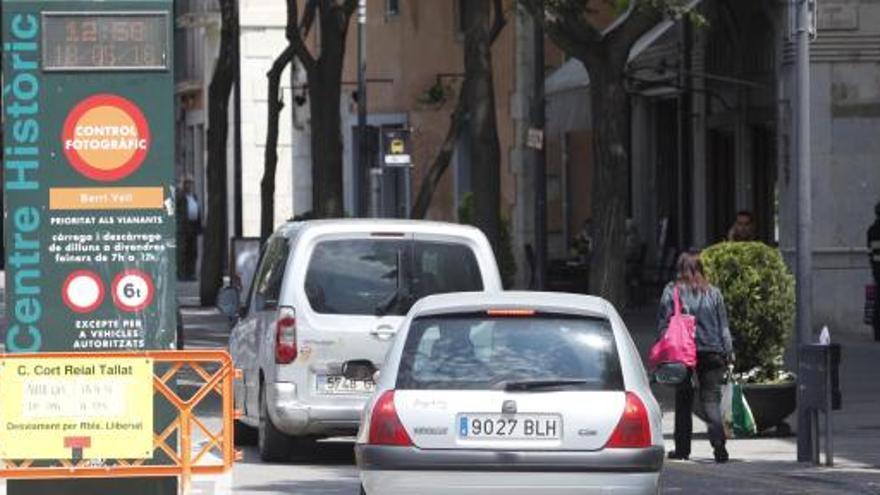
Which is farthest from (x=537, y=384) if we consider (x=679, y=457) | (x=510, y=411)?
(x=679, y=457)

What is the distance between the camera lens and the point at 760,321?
19922mm

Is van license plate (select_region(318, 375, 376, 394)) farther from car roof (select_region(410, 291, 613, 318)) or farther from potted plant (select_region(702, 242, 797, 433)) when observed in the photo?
car roof (select_region(410, 291, 613, 318))

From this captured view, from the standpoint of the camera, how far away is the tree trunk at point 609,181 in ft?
79.7

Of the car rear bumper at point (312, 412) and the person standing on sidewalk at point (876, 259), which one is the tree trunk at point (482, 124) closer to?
the person standing on sidewalk at point (876, 259)

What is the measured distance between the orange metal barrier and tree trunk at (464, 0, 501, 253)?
13567 mm

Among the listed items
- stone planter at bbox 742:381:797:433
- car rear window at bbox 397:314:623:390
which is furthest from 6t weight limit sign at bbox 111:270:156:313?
stone planter at bbox 742:381:797:433

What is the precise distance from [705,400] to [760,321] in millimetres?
1906

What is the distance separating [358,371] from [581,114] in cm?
2029

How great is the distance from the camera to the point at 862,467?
17547 millimetres

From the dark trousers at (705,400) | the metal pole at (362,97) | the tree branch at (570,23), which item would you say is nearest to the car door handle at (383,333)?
the dark trousers at (705,400)

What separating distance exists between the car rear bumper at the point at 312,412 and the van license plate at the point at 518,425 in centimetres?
575

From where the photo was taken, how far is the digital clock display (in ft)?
42.9

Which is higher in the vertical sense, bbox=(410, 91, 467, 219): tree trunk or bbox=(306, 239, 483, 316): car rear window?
bbox=(410, 91, 467, 219): tree trunk

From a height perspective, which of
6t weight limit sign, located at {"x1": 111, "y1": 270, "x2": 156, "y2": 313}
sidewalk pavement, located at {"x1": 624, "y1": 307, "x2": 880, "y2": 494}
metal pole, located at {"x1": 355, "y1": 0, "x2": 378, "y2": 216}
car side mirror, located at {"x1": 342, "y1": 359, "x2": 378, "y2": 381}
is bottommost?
sidewalk pavement, located at {"x1": 624, "y1": 307, "x2": 880, "y2": 494}
